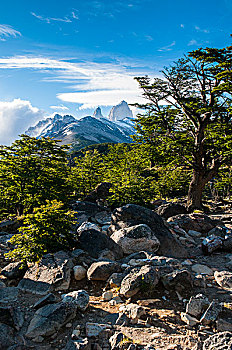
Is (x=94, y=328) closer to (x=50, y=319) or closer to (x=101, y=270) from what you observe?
(x=50, y=319)

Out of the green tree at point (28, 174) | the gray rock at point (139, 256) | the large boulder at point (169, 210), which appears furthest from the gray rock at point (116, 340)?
the large boulder at point (169, 210)

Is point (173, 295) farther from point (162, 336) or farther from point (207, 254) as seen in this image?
point (207, 254)

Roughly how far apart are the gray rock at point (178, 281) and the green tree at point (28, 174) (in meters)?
9.34

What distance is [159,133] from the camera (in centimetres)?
1950

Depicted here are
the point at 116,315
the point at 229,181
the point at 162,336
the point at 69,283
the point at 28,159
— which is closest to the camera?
the point at 162,336

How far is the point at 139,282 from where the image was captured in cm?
608

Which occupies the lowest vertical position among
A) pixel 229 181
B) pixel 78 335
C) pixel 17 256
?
pixel 78 335

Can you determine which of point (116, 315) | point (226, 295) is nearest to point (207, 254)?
point (226, 295)

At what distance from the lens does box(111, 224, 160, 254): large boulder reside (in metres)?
8.99

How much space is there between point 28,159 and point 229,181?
843 inches

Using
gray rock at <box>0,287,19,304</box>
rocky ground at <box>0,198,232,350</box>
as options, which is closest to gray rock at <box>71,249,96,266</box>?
rocky ground at <box>0,198,232,350</box>

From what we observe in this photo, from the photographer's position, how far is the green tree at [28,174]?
544 inches

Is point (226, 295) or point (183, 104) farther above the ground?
point (183, 104)

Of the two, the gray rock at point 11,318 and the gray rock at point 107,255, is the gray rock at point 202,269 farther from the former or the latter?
the gray rock at point 11,318
